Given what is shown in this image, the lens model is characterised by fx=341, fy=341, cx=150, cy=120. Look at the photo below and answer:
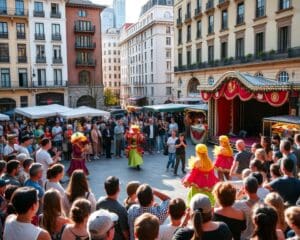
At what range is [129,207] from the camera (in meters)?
4.90

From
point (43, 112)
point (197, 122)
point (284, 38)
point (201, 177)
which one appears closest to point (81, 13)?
point (43, 112)

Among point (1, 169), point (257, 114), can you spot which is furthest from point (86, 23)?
point (1, 169)

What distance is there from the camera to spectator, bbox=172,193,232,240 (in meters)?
3.44

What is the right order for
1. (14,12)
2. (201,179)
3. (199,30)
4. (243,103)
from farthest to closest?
1. (14,12)
2. (199,30)
3. (243,103)
4. (201,179)

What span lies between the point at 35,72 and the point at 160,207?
137 ft

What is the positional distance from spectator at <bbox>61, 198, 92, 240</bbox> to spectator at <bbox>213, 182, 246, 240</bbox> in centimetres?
164

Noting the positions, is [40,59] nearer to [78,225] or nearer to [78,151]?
[78,151]

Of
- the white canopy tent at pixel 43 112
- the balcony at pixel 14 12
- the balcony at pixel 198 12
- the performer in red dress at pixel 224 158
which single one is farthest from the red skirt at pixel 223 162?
the balcony at pixel 14 12

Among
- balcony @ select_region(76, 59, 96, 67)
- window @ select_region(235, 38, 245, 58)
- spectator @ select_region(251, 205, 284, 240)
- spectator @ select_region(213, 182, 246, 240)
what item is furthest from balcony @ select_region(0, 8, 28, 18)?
spectator @ select_region(251, 205, 284, 240)

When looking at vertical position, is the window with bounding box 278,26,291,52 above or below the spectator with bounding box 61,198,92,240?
above

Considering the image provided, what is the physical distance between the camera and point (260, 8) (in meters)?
28.0

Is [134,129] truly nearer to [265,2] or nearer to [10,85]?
[265,2]

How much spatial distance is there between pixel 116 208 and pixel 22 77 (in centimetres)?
4186

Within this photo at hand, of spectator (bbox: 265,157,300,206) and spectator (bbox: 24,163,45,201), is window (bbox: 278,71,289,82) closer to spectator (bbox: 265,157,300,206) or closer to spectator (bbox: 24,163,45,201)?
spectator (bbox: 265,157,300,206)
